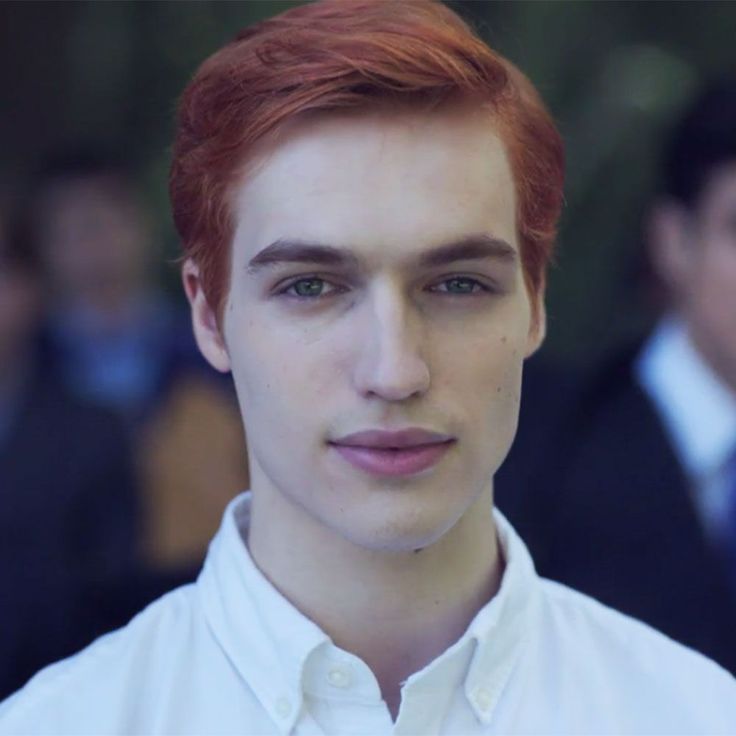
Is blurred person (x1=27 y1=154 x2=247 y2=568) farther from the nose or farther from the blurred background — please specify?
the nose

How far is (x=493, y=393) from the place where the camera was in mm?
2264

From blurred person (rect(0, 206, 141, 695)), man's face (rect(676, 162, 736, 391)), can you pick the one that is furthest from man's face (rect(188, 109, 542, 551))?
man's face (rect(676, 162, 736, 391))

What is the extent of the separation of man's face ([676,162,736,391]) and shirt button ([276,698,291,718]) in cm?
198

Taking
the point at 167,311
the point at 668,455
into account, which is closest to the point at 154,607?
the point at 668,455

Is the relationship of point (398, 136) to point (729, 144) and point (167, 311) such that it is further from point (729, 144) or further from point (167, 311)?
point (167, 311)

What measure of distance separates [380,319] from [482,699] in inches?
22.2

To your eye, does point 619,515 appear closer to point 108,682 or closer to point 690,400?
point 690,400

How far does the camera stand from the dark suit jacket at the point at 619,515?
11.1 ft

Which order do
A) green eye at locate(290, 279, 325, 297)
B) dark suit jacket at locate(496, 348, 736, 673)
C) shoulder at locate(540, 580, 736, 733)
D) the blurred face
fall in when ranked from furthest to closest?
the blurred face → dark suit jacket at locate(496, 348, 736, 673) → shoulder at locate(540, 580, 736, 733) → green eye at locate(290, 279, 325, 297)

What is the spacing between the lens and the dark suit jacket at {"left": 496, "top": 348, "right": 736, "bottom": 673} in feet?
11.1

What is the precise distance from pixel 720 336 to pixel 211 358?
1837mm

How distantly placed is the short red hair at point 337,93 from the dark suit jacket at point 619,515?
Answer: 1.10 m

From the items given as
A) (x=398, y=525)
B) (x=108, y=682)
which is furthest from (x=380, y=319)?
(x=108, y=682)

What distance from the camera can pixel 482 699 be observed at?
7.60 ft
